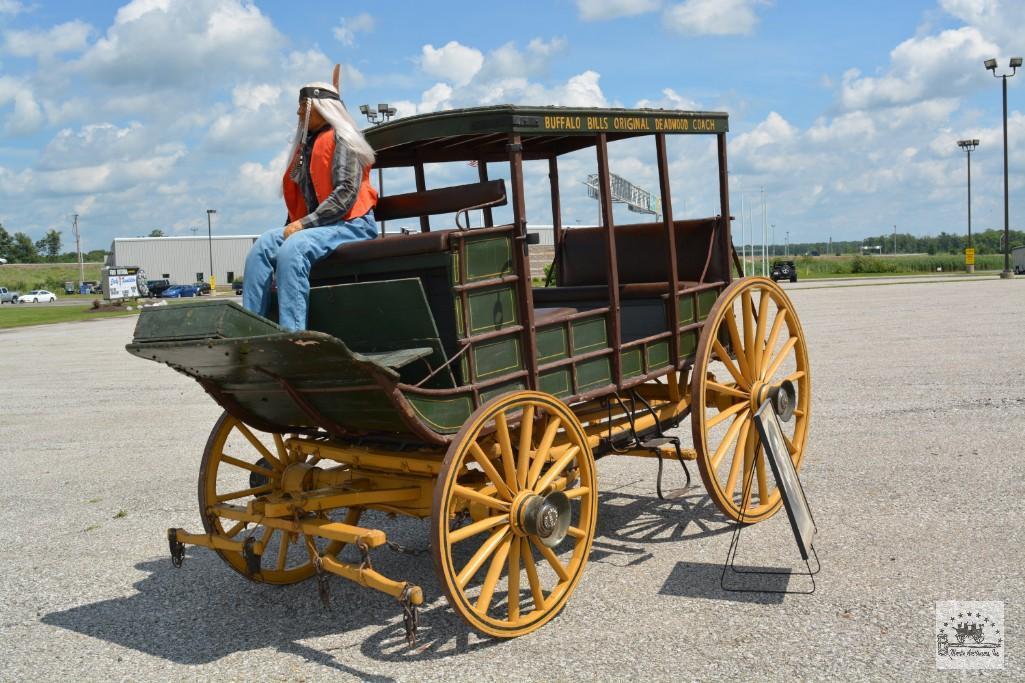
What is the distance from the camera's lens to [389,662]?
445 cm

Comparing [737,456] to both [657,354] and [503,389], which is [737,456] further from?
[503,389]

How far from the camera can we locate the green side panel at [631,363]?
5.55 metres

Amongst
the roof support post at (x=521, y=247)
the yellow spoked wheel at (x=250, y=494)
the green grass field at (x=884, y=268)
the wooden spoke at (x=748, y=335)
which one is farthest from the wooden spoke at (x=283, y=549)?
the green grass field at (x=884, y=268)

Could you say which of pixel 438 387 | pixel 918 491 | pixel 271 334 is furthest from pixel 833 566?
pixel 271 334

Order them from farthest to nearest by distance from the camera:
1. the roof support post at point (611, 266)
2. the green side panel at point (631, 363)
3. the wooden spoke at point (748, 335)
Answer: the wooden spoke at point (748, 335) → the green side panel at point (631, 363) → the roof support post at point (611, 266)

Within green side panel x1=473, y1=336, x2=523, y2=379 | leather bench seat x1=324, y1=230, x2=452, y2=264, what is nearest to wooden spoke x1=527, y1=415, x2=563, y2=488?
green side panel x1=473, y1=336, x2=523, y2=379

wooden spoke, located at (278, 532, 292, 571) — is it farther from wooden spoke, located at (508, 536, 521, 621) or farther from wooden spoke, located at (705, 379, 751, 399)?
wooden spoke, located at (705, 379, 751, 399)

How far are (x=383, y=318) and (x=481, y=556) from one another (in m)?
1.18

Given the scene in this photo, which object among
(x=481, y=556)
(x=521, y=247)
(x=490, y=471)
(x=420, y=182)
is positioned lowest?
(x=481, y=556)

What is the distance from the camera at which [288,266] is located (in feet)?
15.0

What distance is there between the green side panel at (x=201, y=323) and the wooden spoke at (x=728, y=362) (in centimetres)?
300

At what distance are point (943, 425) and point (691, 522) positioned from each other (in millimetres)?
4048

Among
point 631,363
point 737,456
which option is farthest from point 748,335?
point 631,363

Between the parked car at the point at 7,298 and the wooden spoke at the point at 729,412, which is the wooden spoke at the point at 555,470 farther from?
the parked car at the point at 7,298
